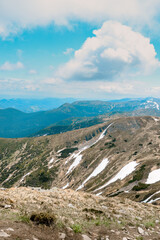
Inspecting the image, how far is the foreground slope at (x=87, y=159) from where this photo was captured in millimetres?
78906

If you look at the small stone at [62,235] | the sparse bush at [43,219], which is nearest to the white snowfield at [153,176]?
the sparse bush at [43,219]

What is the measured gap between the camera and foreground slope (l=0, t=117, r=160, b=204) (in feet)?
259

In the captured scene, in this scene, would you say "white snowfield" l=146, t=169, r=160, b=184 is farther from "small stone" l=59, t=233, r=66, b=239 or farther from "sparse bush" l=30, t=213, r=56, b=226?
"small stone" l=59, t=233, r=66, b=239

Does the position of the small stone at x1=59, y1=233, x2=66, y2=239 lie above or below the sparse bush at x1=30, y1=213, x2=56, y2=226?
below

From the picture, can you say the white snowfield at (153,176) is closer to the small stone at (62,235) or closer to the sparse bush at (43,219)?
the sparse bush at (43,219)

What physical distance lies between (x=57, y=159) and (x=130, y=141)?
253 ft

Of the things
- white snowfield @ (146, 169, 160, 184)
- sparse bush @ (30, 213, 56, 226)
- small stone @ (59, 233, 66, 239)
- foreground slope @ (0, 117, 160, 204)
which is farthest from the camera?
foreground slope @ (0, 117, 160, 204)

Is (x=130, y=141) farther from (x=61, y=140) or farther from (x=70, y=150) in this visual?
(x=61, y=140)

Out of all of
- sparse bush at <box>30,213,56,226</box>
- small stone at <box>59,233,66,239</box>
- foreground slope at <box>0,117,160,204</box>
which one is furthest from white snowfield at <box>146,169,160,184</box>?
small stone at <box>59,233,66,239</box>

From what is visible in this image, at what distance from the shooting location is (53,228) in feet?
30.6

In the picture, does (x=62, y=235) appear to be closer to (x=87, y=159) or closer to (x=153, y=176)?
(x=153, y=176)

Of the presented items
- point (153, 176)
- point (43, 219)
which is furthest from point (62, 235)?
point (153, 176)

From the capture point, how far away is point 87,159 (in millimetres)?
121438

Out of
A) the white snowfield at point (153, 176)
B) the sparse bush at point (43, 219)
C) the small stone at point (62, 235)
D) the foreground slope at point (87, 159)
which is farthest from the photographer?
the foreground slope at point (87, 159)
